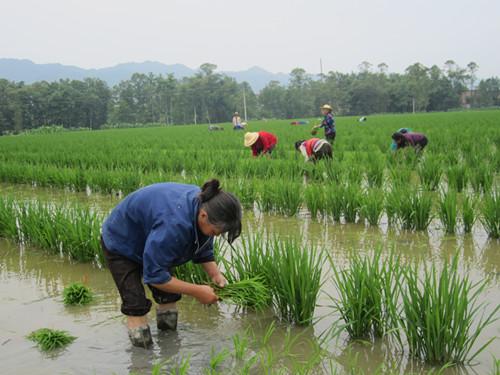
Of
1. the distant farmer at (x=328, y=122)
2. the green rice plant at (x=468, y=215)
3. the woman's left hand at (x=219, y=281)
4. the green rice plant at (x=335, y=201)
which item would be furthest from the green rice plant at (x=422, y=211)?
the distant farmer at (x=328, y=122)

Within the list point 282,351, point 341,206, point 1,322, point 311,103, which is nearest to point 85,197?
point 341,206

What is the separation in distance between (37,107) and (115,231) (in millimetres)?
55535

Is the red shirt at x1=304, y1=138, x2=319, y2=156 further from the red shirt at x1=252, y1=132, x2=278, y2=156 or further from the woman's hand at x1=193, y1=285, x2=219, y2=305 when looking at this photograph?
the woman's hand at x1=193, y1=285, x2=219, y2=305

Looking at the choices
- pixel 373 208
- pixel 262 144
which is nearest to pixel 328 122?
pixel 262 144

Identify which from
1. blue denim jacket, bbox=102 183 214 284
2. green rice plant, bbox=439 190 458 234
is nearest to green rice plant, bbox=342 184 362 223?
green rice plant, bbox=439 190 458 234

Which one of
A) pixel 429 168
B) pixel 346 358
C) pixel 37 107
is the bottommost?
pixel 346 358

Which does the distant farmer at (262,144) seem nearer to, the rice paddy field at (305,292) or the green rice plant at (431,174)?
the rice paddy field at (305,292)

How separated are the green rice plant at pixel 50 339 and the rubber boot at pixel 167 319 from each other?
0.42m

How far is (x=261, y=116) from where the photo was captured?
223 feet

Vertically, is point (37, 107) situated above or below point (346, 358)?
above

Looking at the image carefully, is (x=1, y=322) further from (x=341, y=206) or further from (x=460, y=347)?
(x=341, y=206)

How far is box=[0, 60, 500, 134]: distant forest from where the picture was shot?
193 feet

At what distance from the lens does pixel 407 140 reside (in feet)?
25.5

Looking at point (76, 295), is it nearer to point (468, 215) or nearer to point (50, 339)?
point (50, 339)
